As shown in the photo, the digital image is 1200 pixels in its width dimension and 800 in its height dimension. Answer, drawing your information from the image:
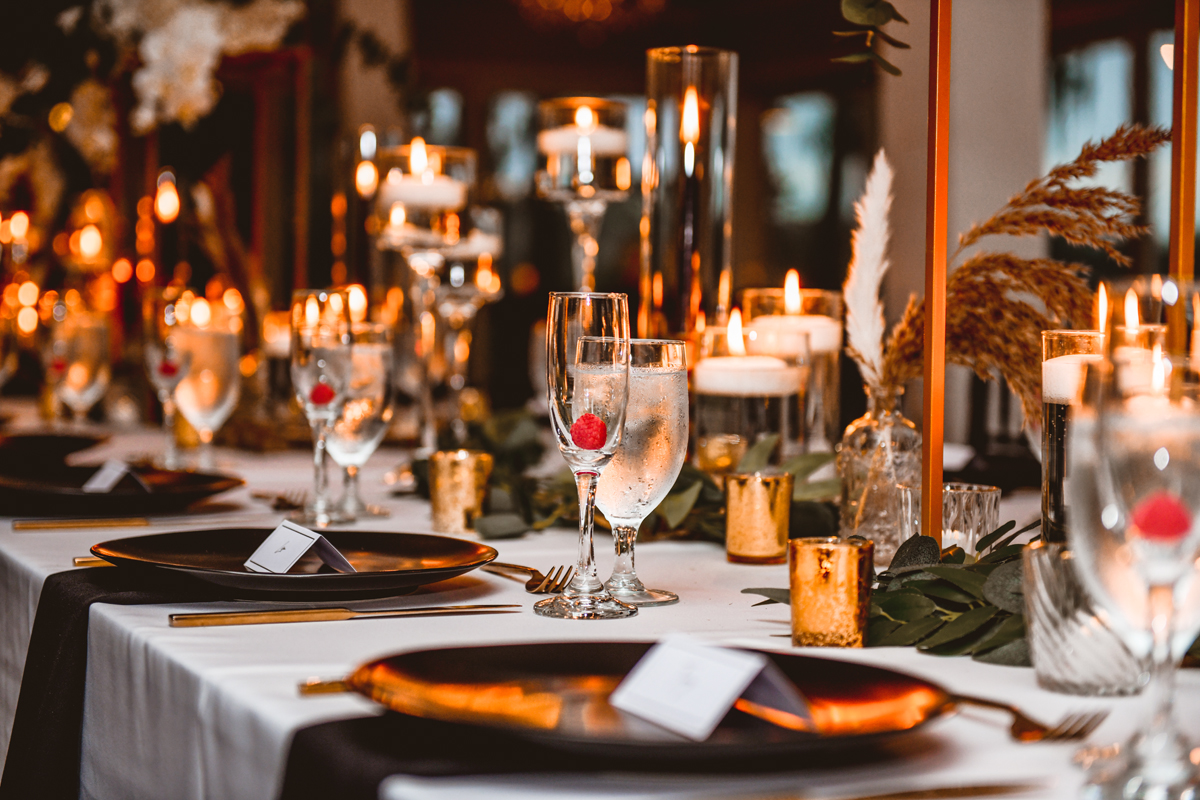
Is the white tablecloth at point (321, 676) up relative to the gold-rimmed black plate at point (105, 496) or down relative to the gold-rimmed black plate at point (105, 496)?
down

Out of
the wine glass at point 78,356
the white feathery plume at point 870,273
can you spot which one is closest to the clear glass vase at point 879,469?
the white feathery plume at point 870,273

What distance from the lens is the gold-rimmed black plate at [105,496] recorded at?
144cm

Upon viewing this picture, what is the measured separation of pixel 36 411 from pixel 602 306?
299 cm

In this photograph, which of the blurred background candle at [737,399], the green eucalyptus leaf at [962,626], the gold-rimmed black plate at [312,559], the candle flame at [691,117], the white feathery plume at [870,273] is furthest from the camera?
the candle flame at [691,117]

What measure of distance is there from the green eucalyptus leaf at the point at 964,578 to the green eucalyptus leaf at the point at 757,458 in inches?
18.5

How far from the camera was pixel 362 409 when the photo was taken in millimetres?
1526

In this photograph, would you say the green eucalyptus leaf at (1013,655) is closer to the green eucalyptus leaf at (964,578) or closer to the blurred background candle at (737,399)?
the green eucalyptus leaf at (964,578)

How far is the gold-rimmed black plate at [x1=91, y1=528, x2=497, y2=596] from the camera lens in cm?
95

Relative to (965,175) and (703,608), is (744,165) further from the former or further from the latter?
(703,608)

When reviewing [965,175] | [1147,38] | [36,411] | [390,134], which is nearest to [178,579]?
[390,134]

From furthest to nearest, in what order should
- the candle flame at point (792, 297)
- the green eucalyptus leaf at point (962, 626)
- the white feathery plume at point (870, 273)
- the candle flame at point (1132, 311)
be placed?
the candle flame at point (792, 297) → the white feathery plume at point (870, 273) → the green eucalyptus leaf at point (962, 626) → the candle flame at point (1132, 311)

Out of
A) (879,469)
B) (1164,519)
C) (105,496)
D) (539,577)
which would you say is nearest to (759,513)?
(879,469)

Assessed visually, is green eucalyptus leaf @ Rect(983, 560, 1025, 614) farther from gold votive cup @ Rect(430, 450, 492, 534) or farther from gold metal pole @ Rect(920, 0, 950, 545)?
gold votive cup @ Rect(430, 450, 492, 534)

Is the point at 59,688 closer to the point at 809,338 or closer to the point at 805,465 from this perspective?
the point at 805,465
